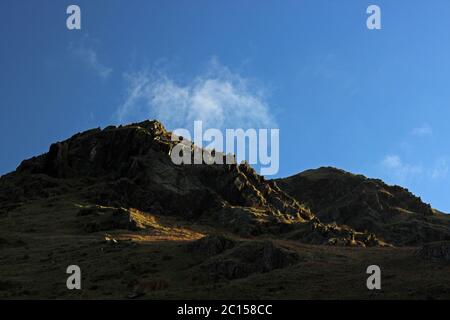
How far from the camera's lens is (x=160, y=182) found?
93812mm

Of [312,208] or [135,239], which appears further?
[312,208]

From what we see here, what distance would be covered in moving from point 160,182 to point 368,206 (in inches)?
2111

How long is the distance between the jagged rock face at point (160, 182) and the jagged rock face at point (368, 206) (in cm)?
1950

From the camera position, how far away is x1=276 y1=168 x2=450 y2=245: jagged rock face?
350 ft

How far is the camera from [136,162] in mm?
98125

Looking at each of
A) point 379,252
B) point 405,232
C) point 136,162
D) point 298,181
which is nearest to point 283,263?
point 379,252

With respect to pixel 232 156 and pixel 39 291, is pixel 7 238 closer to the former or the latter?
pixel 39 291

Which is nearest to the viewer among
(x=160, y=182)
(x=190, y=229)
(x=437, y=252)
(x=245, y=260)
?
(x=437, y=252)

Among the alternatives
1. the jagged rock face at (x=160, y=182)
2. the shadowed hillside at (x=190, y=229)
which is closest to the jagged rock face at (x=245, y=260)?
the shadowed hillside at (x=190, y=229)

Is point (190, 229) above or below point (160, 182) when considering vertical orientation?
below

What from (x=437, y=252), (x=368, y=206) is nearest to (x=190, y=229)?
(x=437, y=252)

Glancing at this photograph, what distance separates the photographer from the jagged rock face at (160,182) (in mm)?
87375

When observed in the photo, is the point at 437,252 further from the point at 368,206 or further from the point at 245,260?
the point at 368,206
